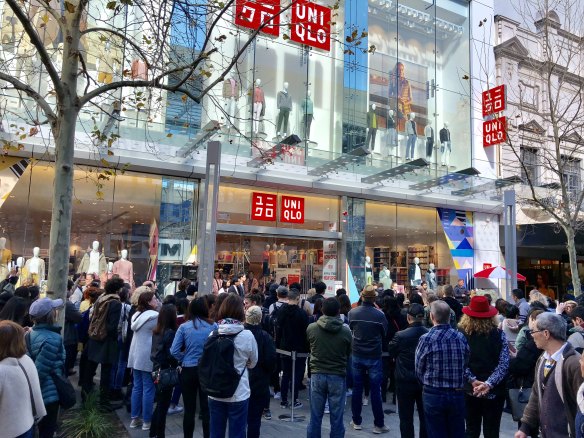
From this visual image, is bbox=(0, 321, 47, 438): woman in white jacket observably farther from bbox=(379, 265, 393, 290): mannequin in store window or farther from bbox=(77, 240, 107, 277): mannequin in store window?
bbox=(379, 265, 393, 290): mannequin in store window

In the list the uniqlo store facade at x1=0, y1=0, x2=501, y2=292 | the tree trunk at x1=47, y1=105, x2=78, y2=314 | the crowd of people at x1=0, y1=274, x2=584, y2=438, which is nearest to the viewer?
the crowd of people at x1=0, y1=274, x2=584, y2=438

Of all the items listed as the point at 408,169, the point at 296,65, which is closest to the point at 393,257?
the point at 408,169

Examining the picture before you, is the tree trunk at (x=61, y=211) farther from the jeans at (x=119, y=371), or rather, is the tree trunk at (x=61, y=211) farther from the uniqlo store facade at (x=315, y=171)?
the uniqlo store facade at (x=315, y=171)

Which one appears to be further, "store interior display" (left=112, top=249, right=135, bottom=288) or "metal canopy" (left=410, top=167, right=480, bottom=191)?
"metal canopy" (left=410, top=167, right=480, bottom=191)

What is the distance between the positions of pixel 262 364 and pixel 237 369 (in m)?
0.82

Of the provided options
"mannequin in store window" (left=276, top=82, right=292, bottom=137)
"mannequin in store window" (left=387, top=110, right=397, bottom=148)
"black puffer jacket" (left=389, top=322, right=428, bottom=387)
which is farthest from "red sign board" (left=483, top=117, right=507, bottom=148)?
"black puffer jacket" (left=389, top=322, right=428, bottom=387)

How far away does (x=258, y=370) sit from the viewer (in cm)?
531

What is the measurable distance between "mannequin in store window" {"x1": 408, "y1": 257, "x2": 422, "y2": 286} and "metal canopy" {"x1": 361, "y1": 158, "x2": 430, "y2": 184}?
432 cm

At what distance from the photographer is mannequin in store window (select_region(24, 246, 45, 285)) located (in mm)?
12852

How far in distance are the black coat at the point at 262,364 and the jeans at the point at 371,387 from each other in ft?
5.77

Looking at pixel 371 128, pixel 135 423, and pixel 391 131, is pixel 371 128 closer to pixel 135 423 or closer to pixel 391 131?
pixel 391 131

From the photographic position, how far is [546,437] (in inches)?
136

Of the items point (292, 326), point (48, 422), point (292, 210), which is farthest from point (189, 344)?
point (292, 210)

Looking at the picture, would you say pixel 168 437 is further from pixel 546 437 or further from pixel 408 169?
pixel 408 169
